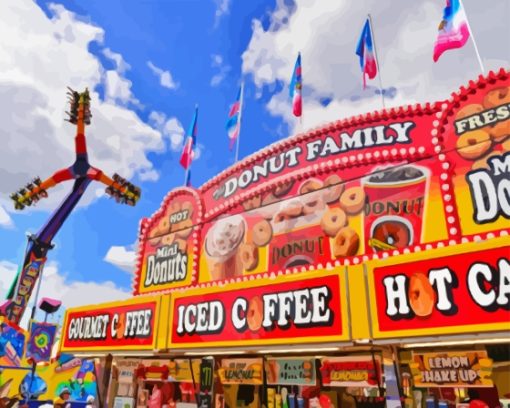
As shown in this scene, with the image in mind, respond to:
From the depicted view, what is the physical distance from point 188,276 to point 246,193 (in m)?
3.48

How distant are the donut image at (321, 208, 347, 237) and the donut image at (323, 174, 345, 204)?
12.6 inches

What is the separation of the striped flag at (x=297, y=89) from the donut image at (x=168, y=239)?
21.4 feet

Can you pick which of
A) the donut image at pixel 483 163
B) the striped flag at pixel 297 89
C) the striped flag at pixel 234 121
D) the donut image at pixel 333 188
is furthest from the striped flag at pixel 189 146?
the donut image at pixel 483 163

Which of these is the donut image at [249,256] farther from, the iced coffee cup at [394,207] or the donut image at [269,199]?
the iced coffee cup at [394,207]

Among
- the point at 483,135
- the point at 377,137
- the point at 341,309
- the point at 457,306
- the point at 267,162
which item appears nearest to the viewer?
the point at 457,306

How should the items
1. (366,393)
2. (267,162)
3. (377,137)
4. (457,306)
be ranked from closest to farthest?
(457,306) → (366,393) → (377,137) → (267,162)

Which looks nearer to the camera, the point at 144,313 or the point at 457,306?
the point at 457,306

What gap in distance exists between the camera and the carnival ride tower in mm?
26703

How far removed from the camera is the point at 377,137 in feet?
37.1

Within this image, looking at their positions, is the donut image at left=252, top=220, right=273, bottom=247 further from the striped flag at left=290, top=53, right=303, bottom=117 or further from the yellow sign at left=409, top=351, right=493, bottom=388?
the yellow sign at left=409, top=351, right=493, bottom=388

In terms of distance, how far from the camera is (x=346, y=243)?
1062cm

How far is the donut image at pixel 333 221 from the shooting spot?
35.9 feet

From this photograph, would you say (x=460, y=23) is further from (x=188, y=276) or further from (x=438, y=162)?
(x=188, y=276)

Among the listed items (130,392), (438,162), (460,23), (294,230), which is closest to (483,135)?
(438,162)
